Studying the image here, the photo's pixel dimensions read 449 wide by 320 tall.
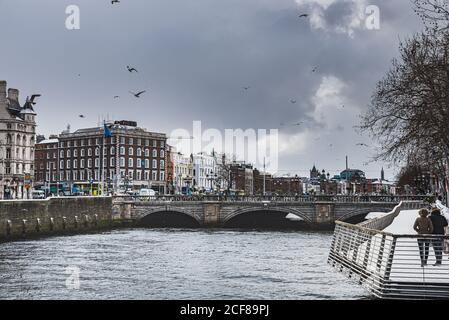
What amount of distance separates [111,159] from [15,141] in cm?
2748

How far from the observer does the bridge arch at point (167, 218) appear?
8950 cm

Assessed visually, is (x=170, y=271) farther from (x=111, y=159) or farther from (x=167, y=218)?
(x=111, y=159)

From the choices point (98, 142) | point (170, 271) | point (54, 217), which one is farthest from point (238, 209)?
point (98, 142)

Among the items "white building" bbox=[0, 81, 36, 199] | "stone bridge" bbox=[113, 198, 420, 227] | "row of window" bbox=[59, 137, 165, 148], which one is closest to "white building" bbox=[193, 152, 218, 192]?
"row of window" bbox=[59, 137, 165, 148]

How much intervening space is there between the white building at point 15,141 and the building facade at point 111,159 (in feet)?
58.9

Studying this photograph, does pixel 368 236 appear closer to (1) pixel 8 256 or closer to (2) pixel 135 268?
(2) pixel 135 268

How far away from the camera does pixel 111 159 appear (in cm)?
13962

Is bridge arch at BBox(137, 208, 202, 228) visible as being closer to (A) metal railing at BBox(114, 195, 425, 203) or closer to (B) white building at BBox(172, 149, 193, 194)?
(A) metal railing at BBox(114, 195, 425, 203)

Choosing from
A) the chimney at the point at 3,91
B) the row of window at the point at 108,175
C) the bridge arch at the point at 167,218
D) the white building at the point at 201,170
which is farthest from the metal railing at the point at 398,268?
the white building at the point at 201,170

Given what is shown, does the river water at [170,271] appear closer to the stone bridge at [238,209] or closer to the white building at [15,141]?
the stone bridge at [238,209]

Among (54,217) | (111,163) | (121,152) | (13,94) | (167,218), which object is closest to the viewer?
(54,217)
